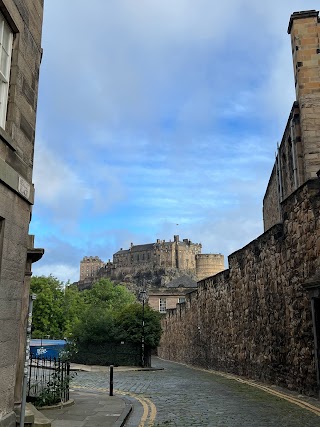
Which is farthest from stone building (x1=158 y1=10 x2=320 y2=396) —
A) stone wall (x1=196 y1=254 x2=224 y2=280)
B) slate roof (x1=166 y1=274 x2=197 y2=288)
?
stone wall (x1=196 y1=254 x2=224 y2=280)

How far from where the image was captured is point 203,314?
87.5 feet

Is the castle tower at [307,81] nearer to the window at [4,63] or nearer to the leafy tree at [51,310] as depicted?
the window at [4,63]

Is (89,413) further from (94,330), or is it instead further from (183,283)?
(183,283)

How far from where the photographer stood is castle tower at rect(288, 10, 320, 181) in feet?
54.3

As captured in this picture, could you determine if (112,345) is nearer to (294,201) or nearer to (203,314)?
(203,314)

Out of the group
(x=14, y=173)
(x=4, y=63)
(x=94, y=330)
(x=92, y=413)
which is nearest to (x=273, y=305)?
(x=92, y=413)

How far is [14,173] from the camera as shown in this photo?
620cm

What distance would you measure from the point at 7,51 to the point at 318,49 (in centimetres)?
1446

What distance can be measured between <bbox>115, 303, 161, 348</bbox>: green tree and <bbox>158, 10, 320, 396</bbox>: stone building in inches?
252

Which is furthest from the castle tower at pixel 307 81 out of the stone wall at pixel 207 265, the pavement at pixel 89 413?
the stone wall at pixel 207 265

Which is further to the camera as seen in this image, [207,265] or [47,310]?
[207,265]

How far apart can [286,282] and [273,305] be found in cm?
158

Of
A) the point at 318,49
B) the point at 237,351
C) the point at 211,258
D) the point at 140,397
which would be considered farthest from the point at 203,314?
the point at 211,258

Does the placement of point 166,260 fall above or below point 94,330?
above
